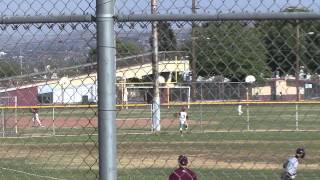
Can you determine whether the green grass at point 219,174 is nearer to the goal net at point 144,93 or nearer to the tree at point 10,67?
the goal net at point 144,93

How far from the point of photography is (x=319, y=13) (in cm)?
438

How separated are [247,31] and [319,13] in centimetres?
60

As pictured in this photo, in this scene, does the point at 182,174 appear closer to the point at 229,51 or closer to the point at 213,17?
the point at 229,51

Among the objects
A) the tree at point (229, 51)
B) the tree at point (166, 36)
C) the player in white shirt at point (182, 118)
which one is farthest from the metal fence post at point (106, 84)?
the player in white shirt at point (182, 118)

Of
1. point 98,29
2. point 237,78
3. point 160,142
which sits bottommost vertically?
point 160,142

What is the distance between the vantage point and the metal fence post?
4.44m

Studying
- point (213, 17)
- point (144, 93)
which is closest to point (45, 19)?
point (213, 17)

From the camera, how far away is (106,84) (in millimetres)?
4453

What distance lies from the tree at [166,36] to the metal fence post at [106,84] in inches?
21.9

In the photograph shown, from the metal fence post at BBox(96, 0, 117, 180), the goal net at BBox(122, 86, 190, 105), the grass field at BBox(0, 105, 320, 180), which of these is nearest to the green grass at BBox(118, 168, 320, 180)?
the grass field at BBox(0, 105, 320, 180)

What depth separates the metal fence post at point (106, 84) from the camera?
444 cm

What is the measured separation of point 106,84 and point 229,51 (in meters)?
1.05

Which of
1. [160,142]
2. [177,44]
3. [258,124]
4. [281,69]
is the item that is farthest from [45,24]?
[258,124]

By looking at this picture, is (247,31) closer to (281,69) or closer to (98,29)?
(281,69)
